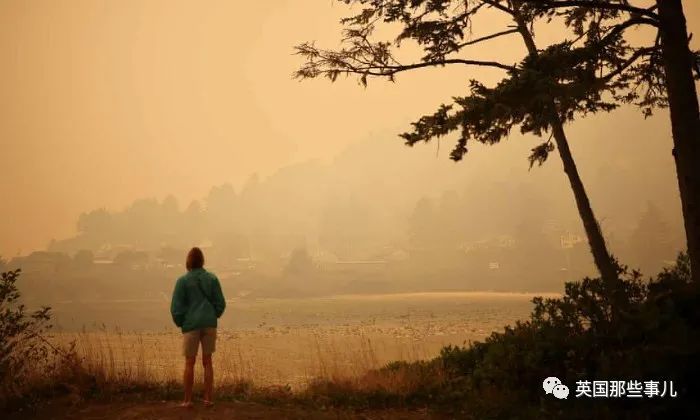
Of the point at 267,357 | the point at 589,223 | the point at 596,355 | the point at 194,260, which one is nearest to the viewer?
the point at 596,355

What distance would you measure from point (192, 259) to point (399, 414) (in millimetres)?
3974

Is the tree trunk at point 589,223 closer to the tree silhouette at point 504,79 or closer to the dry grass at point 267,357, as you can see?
the tree silhouette at point 504,79

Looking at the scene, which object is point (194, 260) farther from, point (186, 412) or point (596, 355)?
point (596, 355)

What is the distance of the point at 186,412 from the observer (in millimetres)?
6199

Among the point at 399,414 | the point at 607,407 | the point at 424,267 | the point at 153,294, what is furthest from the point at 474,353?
the point at 424,267

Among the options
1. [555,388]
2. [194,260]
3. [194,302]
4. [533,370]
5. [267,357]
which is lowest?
[267,357]

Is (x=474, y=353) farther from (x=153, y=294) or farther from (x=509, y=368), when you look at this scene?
(x=153, y=294)

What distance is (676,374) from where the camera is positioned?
4445 mm

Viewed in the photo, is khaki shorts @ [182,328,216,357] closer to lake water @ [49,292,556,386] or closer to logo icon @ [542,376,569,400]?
lake water @ [49,292,556,386]

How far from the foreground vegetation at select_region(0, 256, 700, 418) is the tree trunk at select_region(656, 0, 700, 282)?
3.20 feet

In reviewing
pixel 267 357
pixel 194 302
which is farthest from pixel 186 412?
pixel 267 357

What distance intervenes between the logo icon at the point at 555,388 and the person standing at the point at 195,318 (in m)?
4.77

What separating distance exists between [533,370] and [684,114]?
5.15 meters

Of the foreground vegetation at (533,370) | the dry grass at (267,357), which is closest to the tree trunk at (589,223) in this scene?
the foreground vegetation at (533,370)
